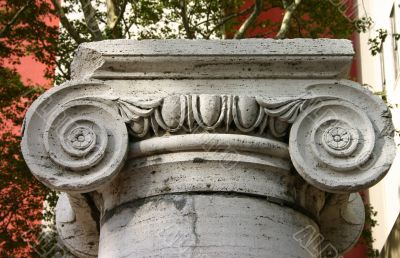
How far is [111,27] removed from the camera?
12586 mm

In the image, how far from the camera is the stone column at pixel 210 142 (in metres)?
4.54

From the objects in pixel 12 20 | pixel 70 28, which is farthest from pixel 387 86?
pixel 12 20

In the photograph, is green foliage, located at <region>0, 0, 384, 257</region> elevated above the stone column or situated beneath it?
elevated above

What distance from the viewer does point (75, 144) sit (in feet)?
15.2

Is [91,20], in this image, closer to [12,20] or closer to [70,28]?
[70,28]

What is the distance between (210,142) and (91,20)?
8.18 metres

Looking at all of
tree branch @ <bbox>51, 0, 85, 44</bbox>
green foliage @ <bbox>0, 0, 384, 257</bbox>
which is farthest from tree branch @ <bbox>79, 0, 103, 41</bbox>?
tree branch @ <bbox>51, 0, 85, 44</bbox>

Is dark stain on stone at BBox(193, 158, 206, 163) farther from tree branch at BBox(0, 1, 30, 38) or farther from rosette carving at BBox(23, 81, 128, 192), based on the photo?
tree branch at BBox(0, 1, 30, 38)

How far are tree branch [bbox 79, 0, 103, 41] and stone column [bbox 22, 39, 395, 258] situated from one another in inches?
284

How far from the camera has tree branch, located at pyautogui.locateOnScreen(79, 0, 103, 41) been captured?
12.0 m

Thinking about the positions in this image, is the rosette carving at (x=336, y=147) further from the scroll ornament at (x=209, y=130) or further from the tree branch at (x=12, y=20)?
the tree branch at (x=12, y=20)

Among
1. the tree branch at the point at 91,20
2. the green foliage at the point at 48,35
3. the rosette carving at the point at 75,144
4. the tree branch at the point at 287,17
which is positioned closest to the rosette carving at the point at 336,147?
the rosette carving at the point at 75,144

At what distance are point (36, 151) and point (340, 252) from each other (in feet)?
5.82

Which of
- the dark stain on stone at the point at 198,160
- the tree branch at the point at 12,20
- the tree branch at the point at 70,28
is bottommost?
the dark stain on stone at the point at 198,160
